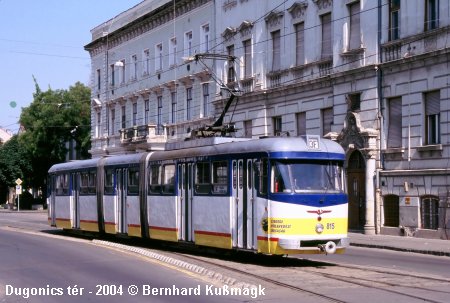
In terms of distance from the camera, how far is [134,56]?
55.3 metres

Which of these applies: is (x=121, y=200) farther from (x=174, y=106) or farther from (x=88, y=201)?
(x=174, y=106)

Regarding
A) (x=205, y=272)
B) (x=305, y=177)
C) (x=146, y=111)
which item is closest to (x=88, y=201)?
(x=305, y=177)

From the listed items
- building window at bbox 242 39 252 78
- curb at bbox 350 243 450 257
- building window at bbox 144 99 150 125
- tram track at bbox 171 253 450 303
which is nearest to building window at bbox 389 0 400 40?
curb at bbox 350 243 450 257

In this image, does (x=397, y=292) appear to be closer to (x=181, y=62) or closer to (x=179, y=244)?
(x=179, y=244)

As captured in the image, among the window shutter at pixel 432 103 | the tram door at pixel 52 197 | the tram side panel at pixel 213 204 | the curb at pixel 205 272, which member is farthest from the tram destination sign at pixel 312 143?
the tram door at pixel 52 197

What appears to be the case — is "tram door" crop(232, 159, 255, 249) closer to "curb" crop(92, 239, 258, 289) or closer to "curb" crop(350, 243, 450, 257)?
"curb" crop(92, 239, 258, 289)

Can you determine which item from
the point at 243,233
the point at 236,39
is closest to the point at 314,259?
the point at 243,233

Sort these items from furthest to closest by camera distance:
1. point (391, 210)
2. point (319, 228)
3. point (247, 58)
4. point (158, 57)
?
point (158, 57), point (247, 58), point (391, 210), point (319, 228)

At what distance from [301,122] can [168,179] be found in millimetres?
15420

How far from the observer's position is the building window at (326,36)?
112 feet

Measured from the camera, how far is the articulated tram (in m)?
17.2

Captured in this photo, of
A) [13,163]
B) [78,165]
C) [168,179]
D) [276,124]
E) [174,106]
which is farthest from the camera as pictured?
[13,163]

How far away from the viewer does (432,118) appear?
2866 centimetres

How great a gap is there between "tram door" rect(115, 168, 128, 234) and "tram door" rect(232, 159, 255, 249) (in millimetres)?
7628
